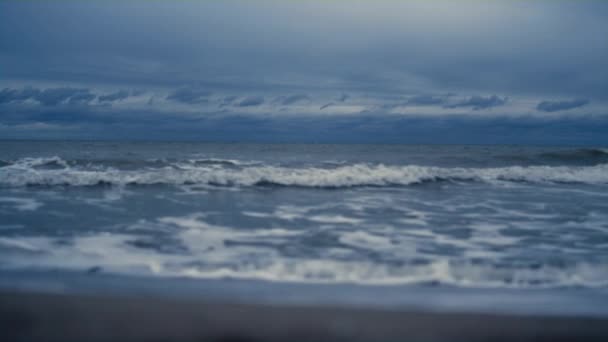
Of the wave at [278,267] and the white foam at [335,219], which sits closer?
the wave at [278,267]

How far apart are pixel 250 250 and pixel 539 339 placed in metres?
3.80

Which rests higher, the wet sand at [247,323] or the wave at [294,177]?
the wave at [294,177]

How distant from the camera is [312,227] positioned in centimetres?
781

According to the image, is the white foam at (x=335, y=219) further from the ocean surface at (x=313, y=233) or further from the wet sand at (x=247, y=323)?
the wet sand at (x=247, y=323)

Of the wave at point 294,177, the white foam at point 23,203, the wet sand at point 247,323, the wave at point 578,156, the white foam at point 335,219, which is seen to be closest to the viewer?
the wet sand at point 247,323

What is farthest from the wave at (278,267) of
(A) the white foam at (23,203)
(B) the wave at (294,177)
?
(B) the wave at (294,177)

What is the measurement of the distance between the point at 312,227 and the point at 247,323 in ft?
Result: 14.1

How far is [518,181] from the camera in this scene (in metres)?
15.6

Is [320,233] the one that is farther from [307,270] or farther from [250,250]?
[307,270]

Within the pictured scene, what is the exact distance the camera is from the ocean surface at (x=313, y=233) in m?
5.09

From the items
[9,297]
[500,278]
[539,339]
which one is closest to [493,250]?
[500,278]

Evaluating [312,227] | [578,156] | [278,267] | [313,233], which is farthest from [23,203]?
[578,156]

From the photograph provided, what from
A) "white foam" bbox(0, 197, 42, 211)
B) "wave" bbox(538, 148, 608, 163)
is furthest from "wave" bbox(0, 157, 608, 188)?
"wave" bbox(538, 148, 608, 163)

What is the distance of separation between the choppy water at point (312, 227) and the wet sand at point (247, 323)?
1.14 m
